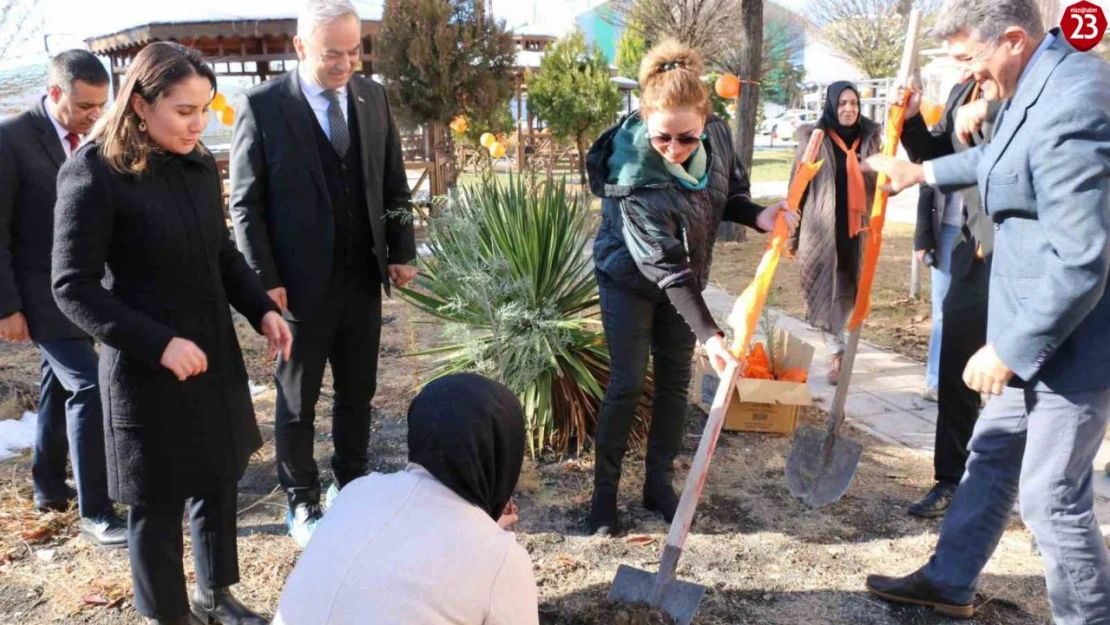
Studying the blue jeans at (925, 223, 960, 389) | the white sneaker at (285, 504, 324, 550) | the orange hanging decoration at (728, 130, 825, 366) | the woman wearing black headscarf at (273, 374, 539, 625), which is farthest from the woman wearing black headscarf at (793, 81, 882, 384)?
the woman wearing black headscarf at (273, 374, 539, 625)

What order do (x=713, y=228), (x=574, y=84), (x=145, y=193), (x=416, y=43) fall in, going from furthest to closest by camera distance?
1. (x=574, y=84)
2. (x=416, y=43)
3. (x=713, y=228)
4. (x=145, y=193)

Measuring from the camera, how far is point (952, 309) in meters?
3.36

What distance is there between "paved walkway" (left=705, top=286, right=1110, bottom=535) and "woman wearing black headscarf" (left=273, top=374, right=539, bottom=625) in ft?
9.73

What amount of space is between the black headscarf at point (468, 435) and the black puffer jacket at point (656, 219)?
1.37m

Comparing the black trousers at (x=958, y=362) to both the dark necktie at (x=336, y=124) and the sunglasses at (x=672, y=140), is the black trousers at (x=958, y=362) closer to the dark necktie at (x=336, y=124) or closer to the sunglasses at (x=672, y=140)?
the sunglasses at (x=672, y=140)

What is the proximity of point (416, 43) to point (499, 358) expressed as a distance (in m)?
7.26

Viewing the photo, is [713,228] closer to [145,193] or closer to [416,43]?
[145,193]

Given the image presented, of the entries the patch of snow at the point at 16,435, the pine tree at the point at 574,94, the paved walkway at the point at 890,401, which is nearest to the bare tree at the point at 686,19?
the pine tree at the point at 574,94

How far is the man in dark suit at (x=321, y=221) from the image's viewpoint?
302cm

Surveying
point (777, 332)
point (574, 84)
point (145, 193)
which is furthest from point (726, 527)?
point (574, 84)

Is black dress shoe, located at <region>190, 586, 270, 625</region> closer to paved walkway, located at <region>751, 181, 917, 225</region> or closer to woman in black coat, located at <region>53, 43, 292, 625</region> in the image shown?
woman in black coat, located at <region>53, 43, 292, 625</region>

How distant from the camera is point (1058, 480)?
2334 millimetres

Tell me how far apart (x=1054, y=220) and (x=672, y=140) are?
47.3 inches

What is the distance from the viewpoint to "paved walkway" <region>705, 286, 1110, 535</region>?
4213 mm
